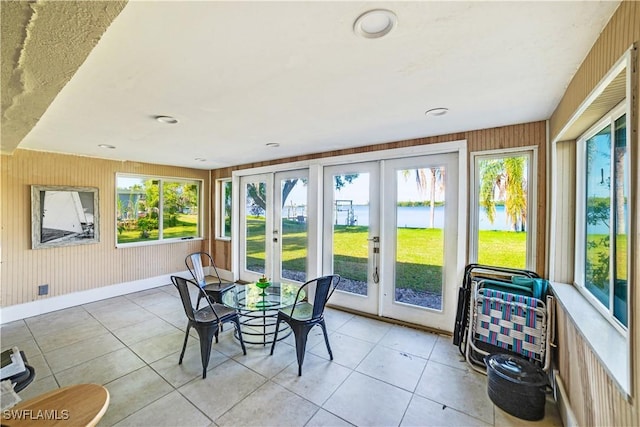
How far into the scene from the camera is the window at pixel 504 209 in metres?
2.67

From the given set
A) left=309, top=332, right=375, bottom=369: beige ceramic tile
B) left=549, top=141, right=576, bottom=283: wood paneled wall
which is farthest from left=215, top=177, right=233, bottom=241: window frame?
left=549, top=141, right=576, bottom=283: wood paneled wall

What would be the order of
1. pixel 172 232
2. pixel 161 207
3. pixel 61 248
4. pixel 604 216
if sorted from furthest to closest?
pixel 172 232, pixel 161 207, pixel 61 248, pixel 604 216

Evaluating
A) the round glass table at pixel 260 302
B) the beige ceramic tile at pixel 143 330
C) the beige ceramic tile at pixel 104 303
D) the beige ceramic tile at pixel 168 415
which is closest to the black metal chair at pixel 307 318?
the round glass table at pixel 260 302

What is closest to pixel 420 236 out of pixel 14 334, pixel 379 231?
pixel 379 231

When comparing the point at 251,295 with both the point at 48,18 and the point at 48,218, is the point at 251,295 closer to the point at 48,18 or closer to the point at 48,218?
the point at 48,18

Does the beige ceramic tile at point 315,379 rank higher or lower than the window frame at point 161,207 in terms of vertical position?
lower

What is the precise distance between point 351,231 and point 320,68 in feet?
8.38

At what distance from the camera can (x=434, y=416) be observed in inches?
76.4

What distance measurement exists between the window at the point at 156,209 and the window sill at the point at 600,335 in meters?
5.87

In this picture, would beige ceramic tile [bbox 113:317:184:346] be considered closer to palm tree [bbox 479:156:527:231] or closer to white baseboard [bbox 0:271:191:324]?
white baseboard [bbox 0:271:191:324]

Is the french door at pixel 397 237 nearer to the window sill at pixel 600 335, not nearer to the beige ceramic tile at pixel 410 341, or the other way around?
the beige ceramic tile at pixel 410 341

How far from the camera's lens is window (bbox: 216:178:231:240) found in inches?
227

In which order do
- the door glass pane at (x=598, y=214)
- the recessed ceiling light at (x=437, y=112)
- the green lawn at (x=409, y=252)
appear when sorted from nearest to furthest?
the door glass pane at (x=598, y=214)
the recessed ceiling light at (x=437, y=112)
the green lawn at (x=409, y=252)

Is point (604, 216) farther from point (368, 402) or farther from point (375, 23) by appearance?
point (368, 402)
